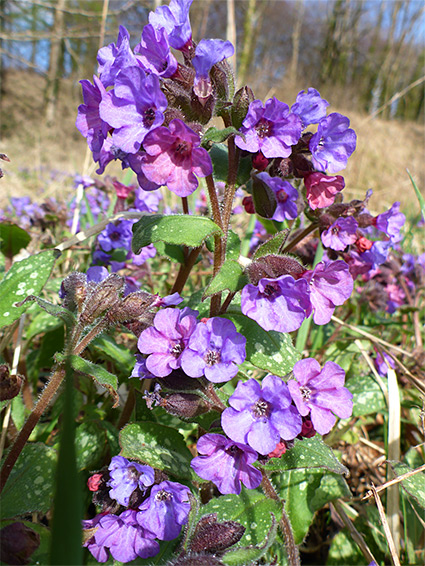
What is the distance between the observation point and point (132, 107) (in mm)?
791

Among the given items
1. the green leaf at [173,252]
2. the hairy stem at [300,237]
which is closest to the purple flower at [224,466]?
the green leaf at [173,252]

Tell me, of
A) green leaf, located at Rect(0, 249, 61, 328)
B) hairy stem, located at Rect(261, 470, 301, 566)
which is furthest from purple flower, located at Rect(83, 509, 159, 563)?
green leaf, located at Rect(0, 249, 61, 328)

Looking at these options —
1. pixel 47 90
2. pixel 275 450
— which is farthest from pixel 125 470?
pixel 47 90

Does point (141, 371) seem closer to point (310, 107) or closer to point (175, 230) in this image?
point (175, 230)

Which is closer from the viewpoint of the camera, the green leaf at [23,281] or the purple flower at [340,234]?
the green leaf at [23,281]

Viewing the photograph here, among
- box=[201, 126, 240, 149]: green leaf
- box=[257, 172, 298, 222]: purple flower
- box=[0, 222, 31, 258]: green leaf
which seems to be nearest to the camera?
box=[201, 126, 240, 149]: green leaf

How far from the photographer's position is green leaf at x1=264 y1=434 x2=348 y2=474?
0.83 meters

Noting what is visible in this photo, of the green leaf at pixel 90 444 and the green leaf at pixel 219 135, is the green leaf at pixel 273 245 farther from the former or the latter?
the green leaf at pixel 90 444

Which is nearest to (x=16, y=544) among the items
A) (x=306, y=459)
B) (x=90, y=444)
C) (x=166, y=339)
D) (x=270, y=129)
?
(x=90, y=444)

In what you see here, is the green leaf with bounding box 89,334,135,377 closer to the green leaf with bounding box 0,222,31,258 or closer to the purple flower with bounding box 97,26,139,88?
the green leaf with bounding box 0,222,31,258

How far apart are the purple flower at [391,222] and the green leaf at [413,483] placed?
584 mm

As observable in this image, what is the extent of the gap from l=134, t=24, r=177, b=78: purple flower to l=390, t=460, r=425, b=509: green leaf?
0.94 meters

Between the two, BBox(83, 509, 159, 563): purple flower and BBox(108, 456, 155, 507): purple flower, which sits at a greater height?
BBox(108, 456, 155, 507): purple flower

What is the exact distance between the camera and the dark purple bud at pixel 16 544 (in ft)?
2.34
